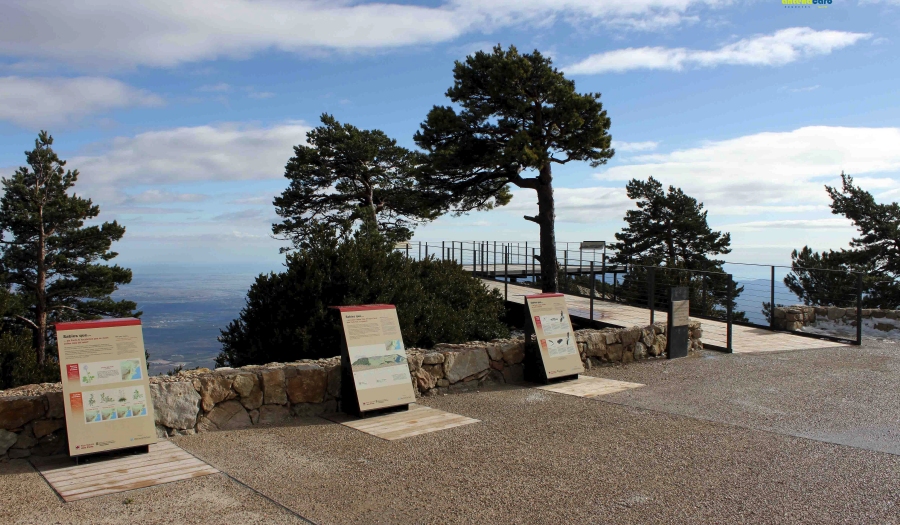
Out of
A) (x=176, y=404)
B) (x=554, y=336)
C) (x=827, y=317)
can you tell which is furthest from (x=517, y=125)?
(x=176, y=404)

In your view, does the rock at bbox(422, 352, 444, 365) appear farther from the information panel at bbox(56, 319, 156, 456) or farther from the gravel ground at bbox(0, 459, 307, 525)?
the gravel ground at bbox(0, 459, 307, 525)

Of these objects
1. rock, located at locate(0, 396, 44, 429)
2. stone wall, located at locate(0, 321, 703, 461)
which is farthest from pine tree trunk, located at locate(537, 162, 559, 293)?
rock, located at locate(0, 396, 44, 429)

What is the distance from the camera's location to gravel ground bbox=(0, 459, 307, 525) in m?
3.89

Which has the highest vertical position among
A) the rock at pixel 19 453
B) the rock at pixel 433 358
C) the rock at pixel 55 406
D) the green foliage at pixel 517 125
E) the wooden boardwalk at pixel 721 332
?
the green foliage at pixel 517 125

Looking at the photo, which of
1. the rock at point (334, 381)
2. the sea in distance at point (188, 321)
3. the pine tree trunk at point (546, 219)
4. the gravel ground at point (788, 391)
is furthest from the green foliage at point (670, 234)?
the rock at point (334, 381)

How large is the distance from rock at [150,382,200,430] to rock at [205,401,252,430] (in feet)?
0.57

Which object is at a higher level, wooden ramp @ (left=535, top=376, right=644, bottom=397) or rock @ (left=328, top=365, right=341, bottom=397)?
rock @ (left=328, top=365, right=341, bottom=397)

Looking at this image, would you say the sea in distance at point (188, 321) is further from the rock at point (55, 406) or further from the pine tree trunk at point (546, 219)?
the rock at point (55, 406)

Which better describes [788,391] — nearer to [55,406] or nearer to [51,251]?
[55,406]

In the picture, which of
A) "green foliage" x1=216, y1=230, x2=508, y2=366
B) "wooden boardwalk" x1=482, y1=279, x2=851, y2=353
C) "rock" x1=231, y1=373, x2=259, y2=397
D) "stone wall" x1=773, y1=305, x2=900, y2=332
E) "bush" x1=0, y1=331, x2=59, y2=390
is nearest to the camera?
"rock" x1=231, y1=373, x2=259, y2=397

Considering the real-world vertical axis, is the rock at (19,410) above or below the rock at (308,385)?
above

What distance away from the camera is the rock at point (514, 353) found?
27.3ft

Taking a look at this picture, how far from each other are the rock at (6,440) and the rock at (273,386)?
6.39 ft

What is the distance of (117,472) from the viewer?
4770 mm
